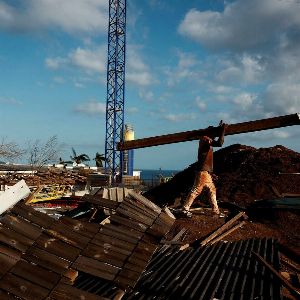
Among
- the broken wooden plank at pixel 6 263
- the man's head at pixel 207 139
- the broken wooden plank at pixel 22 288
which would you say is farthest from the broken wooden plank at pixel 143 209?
the man's head at pixel 207 139

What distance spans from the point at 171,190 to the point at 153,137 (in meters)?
14.8

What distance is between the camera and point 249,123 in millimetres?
10133

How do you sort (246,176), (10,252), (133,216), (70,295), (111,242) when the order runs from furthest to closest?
(246,176) < (133,216) < (111,242) < (10,252) < (70,295)

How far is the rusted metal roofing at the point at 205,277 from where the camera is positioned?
5688 mm

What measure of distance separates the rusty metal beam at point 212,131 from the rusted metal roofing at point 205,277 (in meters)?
3.41

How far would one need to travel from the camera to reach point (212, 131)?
11.4 m

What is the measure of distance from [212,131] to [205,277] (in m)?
5.74

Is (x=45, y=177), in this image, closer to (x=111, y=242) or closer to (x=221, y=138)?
(x=221, y=138)

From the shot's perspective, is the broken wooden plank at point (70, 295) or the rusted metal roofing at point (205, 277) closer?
the broken wooden plank at point (70, 295)

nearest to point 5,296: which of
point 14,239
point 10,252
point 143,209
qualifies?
point 10,252

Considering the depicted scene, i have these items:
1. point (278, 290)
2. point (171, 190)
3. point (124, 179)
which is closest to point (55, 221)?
point (278, 290)

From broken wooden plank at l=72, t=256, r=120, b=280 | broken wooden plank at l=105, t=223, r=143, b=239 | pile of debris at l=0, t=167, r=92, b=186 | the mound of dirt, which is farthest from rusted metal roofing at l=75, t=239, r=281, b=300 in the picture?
pile of debris at l=0, t=167, r=92, b=186

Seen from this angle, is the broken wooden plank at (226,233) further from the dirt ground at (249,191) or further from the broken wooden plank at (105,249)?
the broken wooden plank at (105,249)

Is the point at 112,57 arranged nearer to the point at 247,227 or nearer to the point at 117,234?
the point at 247,227
